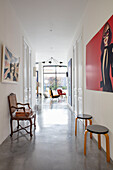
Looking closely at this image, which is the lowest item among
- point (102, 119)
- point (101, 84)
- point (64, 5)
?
point (102, 119)

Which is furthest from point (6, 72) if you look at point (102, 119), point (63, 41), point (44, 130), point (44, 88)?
point (44, 88)

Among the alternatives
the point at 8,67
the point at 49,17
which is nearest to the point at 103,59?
the point at 8,67

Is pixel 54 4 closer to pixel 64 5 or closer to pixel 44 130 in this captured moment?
pixel 64 5

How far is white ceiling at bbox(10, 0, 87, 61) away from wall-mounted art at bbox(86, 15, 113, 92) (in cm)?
150

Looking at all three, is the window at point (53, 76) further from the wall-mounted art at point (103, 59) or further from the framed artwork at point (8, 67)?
the wall-mounted art at point (103, 59)

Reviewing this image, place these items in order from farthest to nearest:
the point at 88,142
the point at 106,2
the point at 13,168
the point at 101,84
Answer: the point at 88,142
the point at 101,84
the point at 106,2
the point at 13,168

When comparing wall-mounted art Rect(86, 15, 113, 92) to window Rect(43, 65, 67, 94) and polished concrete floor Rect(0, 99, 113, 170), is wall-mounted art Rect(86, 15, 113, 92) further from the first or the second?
window Rect(43, 65, 67, 94)

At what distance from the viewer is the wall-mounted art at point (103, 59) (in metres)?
2.19

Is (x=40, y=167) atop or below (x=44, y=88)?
below

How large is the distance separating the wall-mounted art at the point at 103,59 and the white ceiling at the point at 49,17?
1499 millimetres

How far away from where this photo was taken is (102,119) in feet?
8.64

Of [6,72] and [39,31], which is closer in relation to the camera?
[6,72]

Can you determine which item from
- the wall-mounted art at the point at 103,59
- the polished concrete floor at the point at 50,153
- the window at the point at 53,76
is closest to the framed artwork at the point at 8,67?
the polished concrete floor at the point at 50,153

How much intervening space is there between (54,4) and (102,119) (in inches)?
122
